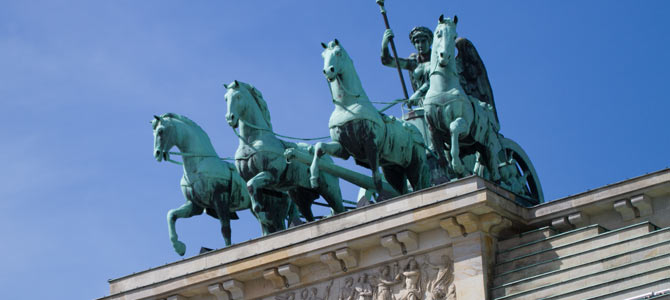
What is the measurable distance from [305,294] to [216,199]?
3.95m

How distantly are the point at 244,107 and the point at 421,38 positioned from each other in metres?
3.56

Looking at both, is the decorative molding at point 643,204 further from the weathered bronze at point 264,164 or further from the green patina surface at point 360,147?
the weathered bronze at point 264,164

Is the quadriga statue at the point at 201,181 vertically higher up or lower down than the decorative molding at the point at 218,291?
higher up

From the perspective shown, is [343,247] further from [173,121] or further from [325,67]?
[173,121]

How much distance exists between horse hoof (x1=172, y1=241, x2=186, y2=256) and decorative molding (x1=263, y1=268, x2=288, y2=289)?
362 cm

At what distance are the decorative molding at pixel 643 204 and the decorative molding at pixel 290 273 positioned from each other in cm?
532

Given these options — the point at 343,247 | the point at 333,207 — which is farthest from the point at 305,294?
the point at 333,207

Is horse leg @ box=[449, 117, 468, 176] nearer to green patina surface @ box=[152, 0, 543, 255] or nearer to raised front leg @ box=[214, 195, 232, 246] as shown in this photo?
green patina surface @ box=[152, 0, 543, 255]

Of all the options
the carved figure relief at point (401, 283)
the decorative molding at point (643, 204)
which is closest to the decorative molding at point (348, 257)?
the carved figure relief at point (401, 283)

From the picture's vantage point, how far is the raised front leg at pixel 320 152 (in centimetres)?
2900

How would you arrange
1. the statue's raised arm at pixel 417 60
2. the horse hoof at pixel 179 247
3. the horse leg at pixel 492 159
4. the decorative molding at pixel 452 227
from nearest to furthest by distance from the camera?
1. the decorative molding at pixel 452 227
2. the horse leg at pixel 492 159
3. the horse hoof at pixel 179 247
4. the statue's raised arm at pixel 417 60

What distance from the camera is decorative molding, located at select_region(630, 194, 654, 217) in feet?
85.5

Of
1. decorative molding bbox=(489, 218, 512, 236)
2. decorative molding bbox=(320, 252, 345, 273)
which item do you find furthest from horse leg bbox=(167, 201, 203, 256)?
decorative molding bbox=(489, 218, 512, 236)

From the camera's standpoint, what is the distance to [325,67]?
2941cm
